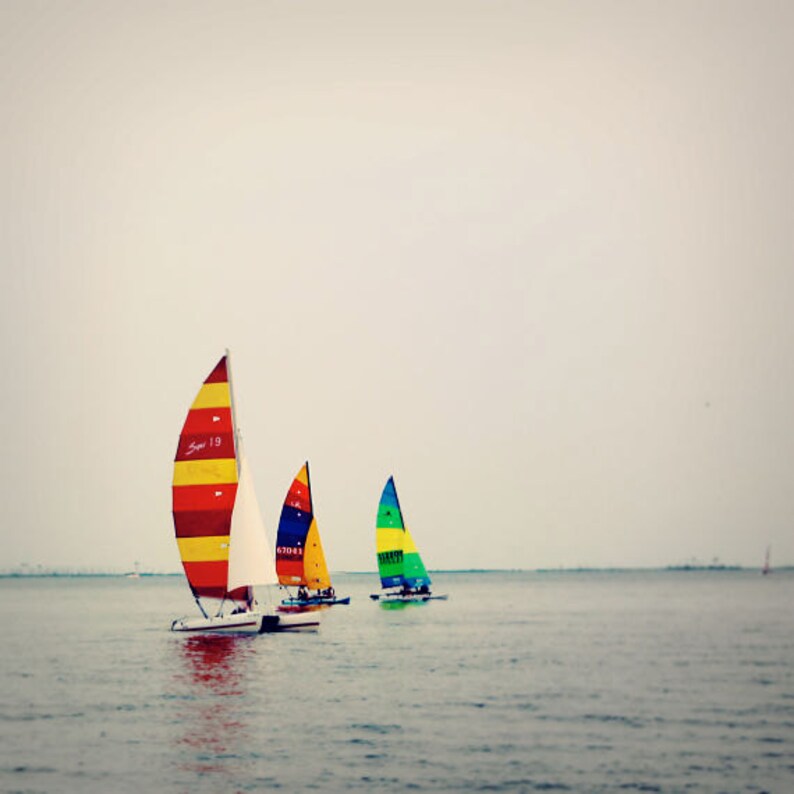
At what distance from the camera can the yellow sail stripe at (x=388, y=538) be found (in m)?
96.8

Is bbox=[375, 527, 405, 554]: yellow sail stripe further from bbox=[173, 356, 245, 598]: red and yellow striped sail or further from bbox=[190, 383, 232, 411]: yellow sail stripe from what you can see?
bbox=[190, 383, 232, 411]: yellow sail stripe

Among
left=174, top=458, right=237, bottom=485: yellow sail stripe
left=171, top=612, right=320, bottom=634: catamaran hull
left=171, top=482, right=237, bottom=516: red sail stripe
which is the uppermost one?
left=174, top=458, right=237, bottom=485: yellow sail stripe

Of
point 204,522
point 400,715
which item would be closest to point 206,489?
point 204,522

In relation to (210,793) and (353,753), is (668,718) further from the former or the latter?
(210,793)

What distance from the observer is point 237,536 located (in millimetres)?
63500

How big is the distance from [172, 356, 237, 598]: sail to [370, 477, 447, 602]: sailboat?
3192cm

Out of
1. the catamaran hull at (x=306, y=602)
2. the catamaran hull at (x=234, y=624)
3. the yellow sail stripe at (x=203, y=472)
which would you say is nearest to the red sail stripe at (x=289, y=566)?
the catamaran hull at (x=306, y=602)

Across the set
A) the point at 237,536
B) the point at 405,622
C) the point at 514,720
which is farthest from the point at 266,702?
the point at 405,622

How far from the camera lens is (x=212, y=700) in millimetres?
41781

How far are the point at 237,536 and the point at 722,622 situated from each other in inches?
1727

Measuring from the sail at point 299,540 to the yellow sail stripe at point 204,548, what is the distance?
1609 cm

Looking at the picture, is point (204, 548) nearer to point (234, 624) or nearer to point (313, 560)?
point (234, 624)

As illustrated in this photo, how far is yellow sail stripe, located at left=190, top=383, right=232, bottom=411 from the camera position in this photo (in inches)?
2562

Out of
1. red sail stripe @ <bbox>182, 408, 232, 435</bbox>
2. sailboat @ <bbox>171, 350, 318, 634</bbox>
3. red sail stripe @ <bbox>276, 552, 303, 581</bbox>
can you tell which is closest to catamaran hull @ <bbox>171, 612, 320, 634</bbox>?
sailboat @ <bbox>171, 350, 318, 634</bbox>
